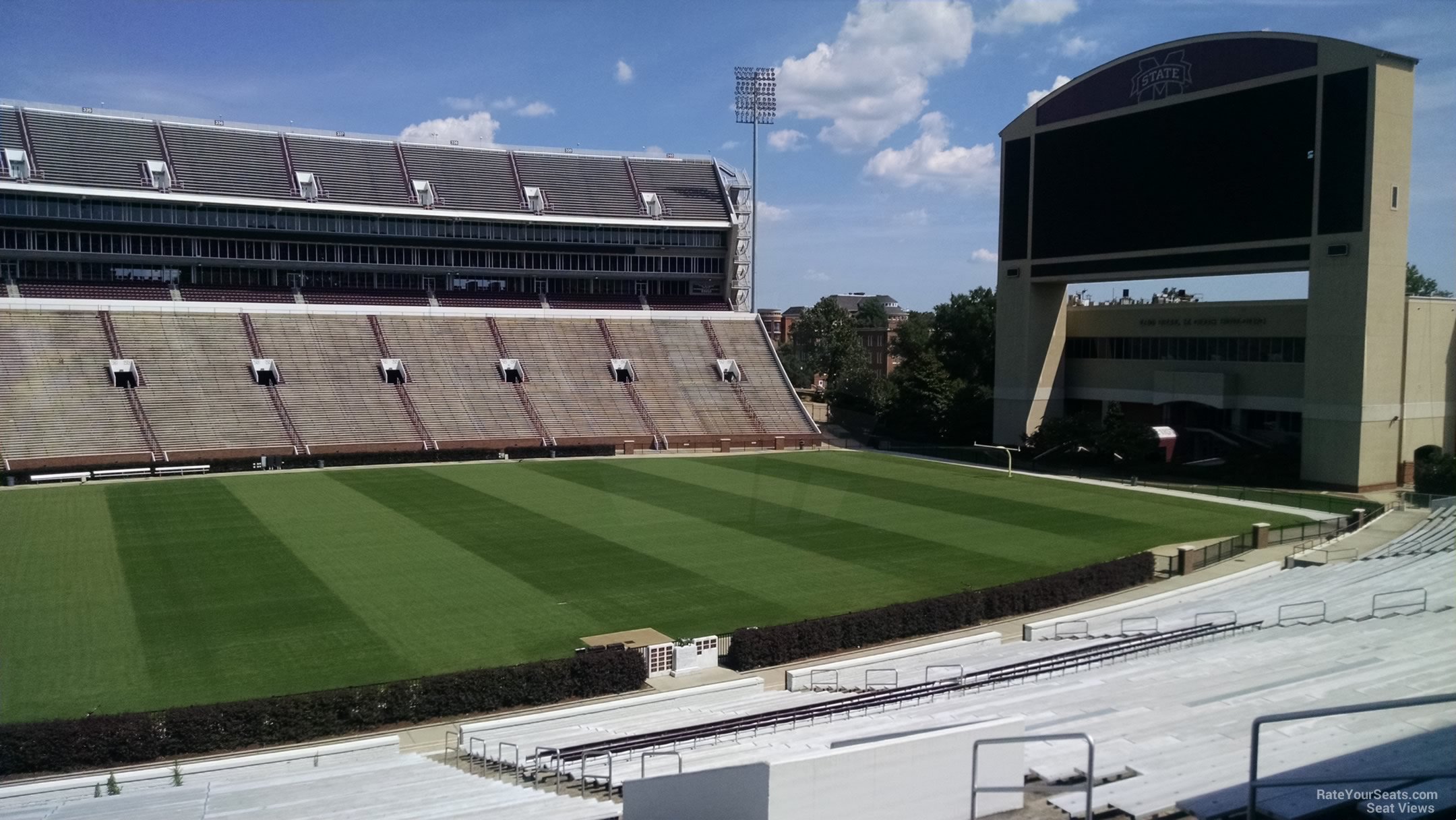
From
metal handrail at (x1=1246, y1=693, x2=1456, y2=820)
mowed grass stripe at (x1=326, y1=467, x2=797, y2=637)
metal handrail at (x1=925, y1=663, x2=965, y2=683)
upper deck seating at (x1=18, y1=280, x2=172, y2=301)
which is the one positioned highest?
upper deck seating at (x1=18, y1=280, x2=172, y2=301)

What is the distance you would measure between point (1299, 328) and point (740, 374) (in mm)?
25465

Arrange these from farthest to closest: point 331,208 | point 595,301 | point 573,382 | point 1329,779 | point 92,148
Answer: point 595,301 < point 331,208 < point 573,382 < point 92,148 < point 1329,779

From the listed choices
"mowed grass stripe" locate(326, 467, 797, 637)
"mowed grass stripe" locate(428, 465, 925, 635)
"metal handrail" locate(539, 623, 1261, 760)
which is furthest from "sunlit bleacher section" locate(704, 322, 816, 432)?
"metal handrail" locate(539, 623, 1261, 760)

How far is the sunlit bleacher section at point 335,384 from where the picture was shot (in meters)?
42.6

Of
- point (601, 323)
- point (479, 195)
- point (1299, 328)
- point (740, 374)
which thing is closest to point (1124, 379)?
point (1299, 328)

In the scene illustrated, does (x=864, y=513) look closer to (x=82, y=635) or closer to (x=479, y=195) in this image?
(x=82, y=635)

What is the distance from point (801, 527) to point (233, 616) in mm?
14922

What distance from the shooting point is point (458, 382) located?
157 feet

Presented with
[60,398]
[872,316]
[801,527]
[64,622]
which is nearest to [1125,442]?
[801,527]

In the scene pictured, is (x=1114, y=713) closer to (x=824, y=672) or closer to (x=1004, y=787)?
(x=1004, y=787)

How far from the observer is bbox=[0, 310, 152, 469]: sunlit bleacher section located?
37094mm

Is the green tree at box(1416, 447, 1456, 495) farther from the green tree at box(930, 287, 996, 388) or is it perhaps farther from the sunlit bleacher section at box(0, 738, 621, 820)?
the sunlit bleacher section at box(0, 738, 621, 820)

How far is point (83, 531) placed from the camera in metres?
27.0

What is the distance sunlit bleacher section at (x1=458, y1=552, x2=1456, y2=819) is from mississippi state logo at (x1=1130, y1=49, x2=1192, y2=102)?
2631 centimetres
